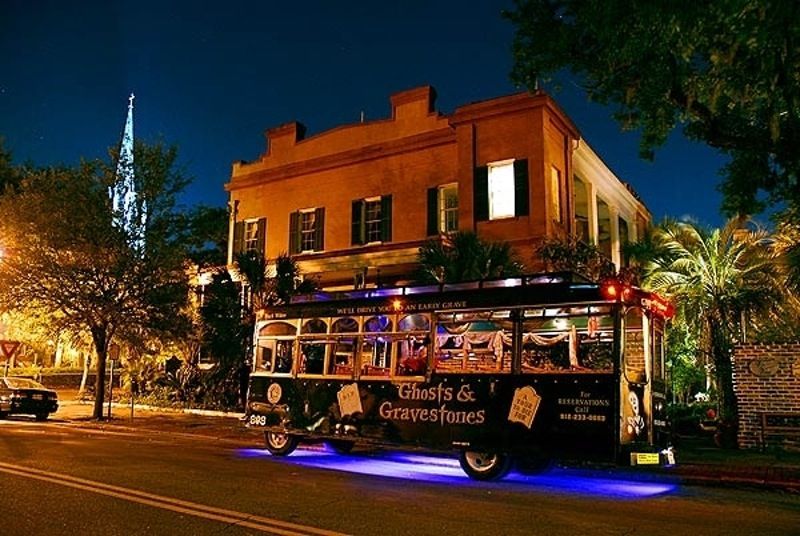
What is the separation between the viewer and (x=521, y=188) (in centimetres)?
2156

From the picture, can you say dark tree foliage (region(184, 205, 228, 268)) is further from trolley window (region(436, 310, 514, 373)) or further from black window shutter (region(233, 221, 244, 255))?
trolley window (region(436, 310, 514, 373))

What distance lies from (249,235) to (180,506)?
21202 millimetres

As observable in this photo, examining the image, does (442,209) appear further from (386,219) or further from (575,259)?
(575,259)

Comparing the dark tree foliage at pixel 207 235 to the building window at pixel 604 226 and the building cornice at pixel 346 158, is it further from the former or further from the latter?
the building window at pixel 604 226

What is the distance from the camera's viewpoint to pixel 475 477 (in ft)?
36.9

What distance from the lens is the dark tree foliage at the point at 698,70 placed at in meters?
8.73

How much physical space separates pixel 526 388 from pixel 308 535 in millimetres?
5139

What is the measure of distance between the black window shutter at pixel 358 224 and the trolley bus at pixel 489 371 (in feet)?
37.1

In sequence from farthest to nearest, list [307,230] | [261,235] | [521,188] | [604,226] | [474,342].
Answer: [604,226], [261,235], [307,230], [521,188], [474,342]

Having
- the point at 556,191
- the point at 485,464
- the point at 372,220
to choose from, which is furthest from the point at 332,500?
the point at 372,220

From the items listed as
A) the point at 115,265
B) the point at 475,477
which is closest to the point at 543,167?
the point at 475,477

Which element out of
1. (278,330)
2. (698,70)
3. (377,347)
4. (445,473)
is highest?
(698,70)

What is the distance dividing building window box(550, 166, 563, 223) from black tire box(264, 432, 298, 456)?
451 inches

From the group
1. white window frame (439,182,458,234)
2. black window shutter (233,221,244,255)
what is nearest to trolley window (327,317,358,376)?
→ white window frame (439,182,458,234)
